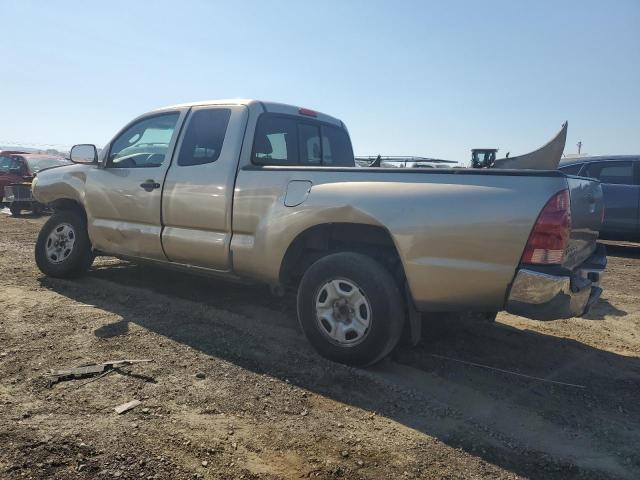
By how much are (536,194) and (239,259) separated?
234 cm

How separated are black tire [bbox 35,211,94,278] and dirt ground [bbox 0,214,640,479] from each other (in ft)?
2.38

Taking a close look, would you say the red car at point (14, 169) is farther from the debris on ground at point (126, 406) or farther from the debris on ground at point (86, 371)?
the debris on ground at point (126, 406)

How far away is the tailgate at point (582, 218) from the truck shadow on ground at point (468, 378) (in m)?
0.88

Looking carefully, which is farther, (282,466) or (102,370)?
(102,370)

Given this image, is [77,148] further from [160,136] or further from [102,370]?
[102,370]

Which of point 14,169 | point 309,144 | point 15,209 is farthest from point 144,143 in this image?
point 14,169

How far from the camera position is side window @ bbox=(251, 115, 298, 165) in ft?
14.4

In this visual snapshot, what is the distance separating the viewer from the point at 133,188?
4957mm

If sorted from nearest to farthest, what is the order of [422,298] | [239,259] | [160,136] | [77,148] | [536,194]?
[536,194] → [422,298] → [239,259] → [160,136] → [77,148]

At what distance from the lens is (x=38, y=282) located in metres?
5.60

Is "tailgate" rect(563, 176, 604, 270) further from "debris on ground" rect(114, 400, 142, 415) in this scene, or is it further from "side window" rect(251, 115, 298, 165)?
"debris on ground" rect(114, 400, 142, 415)

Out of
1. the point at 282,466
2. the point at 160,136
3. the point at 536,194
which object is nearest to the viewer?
the point at 282,466

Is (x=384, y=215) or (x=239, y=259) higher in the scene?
(x=384, y=215)

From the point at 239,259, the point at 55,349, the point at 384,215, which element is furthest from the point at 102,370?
the point at 384,215
